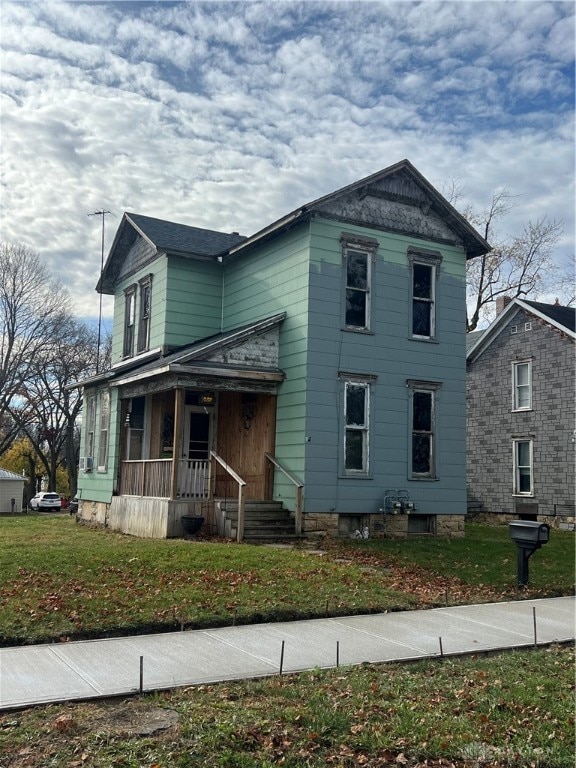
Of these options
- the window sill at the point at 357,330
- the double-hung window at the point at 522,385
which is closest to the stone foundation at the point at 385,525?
the window sill at the point at 357,330

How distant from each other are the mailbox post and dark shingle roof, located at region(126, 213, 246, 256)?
11690 millimetres

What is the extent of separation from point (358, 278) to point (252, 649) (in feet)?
37.6

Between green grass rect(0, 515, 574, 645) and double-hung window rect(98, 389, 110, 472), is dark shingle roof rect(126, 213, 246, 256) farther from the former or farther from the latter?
green grass rect(0, 515, 574, 645)

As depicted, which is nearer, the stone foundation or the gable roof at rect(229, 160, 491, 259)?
the stone foundation

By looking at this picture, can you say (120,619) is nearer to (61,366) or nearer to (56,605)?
(56,605)

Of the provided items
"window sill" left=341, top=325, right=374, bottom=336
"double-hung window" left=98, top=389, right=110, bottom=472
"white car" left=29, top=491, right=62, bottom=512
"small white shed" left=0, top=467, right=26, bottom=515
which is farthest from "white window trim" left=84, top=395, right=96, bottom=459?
"white car" left=29, top=491, right=62, bottom=512

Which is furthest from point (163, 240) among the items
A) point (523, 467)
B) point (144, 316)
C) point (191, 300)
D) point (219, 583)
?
point (523, 467)

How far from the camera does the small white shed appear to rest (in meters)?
40.6

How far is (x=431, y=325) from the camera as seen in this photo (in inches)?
739

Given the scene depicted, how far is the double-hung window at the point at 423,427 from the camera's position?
18.3 meters

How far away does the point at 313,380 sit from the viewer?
55.5 feet

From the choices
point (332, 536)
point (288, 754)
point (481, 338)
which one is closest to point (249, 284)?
point (332, 536)

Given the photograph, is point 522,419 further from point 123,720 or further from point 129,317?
point 123,720

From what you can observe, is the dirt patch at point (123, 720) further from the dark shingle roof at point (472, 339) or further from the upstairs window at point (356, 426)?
the dark shingle roof at point (472, 339)
